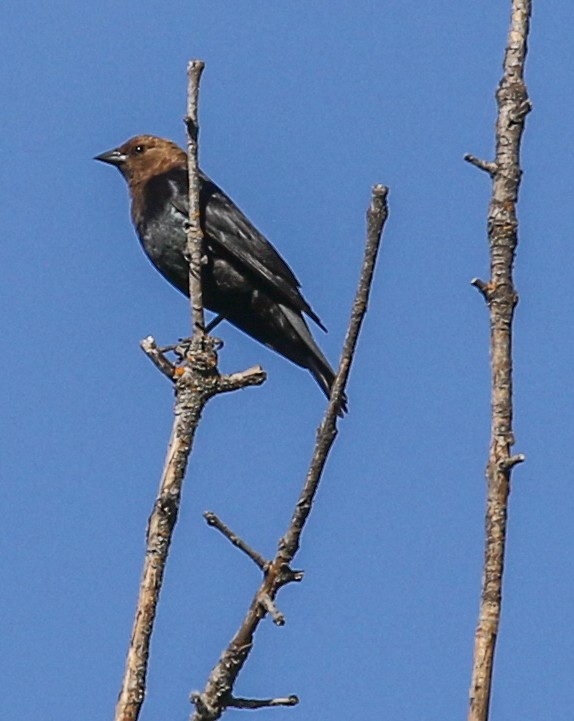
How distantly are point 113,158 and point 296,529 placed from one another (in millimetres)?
6445

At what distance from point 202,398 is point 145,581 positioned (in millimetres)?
1357

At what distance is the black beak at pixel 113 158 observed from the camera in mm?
9816

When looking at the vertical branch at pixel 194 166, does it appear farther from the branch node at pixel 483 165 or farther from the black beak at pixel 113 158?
the black beak at pixel 113 158

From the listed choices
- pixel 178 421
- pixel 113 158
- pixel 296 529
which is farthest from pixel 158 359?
pixel 113 158

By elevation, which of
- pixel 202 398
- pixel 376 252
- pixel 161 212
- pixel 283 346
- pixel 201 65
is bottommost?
pixel 376 252

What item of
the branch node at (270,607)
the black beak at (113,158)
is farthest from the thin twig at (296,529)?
the black beak at (113,158)

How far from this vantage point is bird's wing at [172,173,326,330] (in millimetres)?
8258

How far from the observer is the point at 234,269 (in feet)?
27.6

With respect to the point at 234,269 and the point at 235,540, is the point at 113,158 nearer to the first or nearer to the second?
the point at 234,269

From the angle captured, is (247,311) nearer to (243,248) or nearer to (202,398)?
(243,248)

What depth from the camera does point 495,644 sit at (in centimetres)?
318

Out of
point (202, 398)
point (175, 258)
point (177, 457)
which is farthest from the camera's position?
point (175, 258)

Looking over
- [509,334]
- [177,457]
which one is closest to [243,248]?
[177,457]

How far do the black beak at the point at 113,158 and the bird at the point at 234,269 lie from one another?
107 centimetres
